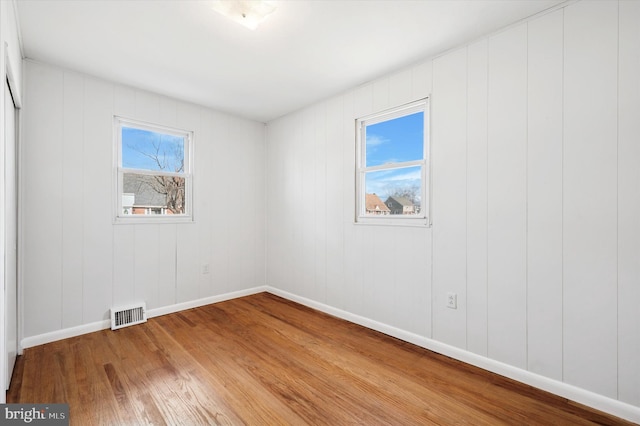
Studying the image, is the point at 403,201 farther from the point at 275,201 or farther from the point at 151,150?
the point at 151,150

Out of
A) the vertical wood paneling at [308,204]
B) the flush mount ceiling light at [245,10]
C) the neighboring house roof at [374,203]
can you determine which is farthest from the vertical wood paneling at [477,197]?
the vertical wood paneling at [308,204]

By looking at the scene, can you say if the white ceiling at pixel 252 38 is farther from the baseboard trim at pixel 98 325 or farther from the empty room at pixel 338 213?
the baseboard trim at pixel 98 325

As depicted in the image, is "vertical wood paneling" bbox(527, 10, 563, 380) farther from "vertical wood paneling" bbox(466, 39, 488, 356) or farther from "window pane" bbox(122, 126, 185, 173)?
"window pane" bbox(122, 126, 185, 173)

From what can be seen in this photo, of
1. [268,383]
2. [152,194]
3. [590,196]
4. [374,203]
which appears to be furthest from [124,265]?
[590,196]

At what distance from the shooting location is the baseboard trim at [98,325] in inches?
106

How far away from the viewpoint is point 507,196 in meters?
2.22

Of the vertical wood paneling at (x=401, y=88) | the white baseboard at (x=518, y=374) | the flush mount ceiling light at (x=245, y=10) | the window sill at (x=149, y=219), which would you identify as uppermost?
the flush mount ceiling light at (x=245, y=10)

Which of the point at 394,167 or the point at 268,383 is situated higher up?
the point at 394,167

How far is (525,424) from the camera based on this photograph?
171 cm

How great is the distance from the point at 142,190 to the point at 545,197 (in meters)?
3.79

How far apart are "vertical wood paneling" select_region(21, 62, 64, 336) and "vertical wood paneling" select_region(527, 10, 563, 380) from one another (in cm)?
395

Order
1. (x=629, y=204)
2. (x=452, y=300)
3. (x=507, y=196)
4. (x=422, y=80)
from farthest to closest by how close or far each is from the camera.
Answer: (x=422, y=80) < (x=452, y=300) < (x=507, y=196) < (x=629, y=204)

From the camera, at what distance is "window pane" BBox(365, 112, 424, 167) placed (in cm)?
283

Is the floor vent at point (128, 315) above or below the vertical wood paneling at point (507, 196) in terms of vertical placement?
below
